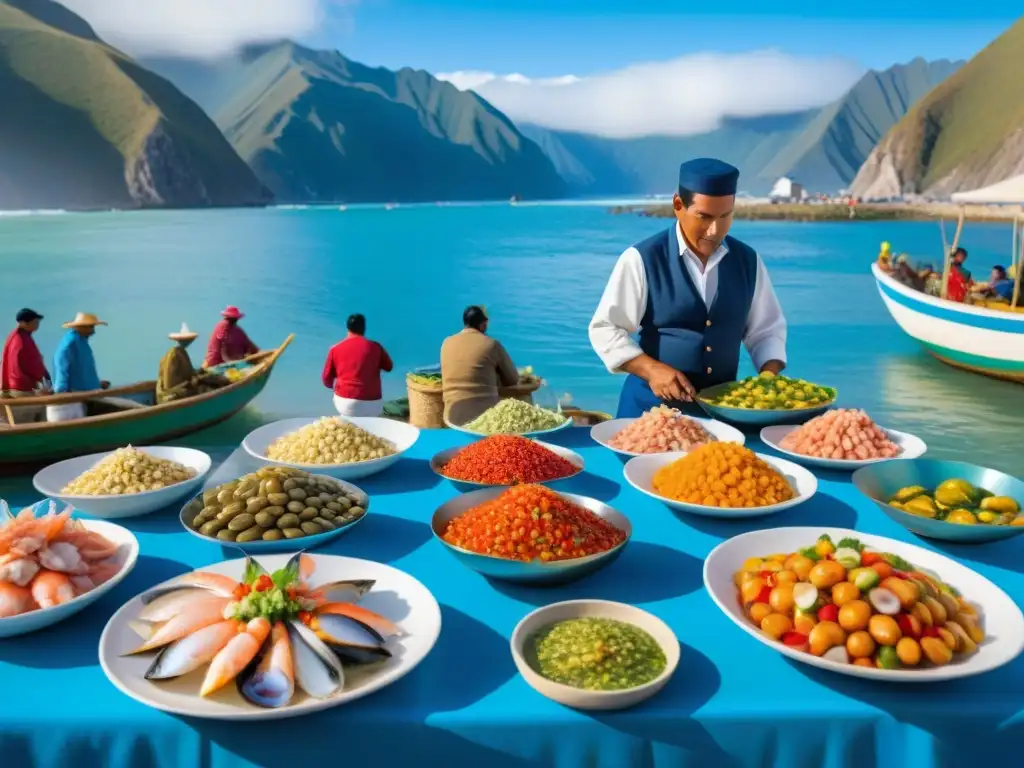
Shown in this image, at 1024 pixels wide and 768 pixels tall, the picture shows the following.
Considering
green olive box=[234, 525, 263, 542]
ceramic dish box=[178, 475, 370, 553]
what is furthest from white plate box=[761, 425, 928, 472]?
green olive box=[234, 525, 263, 542]

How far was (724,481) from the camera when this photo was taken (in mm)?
2523

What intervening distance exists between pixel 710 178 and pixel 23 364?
8.06 meters

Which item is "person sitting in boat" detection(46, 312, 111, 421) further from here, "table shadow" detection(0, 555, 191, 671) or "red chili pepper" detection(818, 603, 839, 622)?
"red chili pepper" detection(818, 603, 839, 622)

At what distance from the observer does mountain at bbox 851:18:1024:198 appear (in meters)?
119

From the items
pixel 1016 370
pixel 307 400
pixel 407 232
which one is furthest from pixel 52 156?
pixel 1016 370

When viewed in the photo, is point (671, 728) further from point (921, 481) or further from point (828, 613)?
point (921, 481)

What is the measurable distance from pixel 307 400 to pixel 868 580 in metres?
14.6

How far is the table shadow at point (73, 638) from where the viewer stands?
1.74m

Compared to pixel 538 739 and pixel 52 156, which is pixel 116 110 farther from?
pixel 538 739

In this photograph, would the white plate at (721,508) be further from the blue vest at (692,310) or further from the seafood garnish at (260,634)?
the blue vest at (692,310)

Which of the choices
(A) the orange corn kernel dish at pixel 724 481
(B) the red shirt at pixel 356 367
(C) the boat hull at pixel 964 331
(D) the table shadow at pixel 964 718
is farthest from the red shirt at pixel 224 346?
(C) the boat hull at pixel 964 331

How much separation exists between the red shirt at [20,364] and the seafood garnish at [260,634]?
7803 millimetres

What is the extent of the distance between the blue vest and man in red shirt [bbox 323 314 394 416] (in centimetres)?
430

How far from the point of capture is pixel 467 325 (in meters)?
6.34
